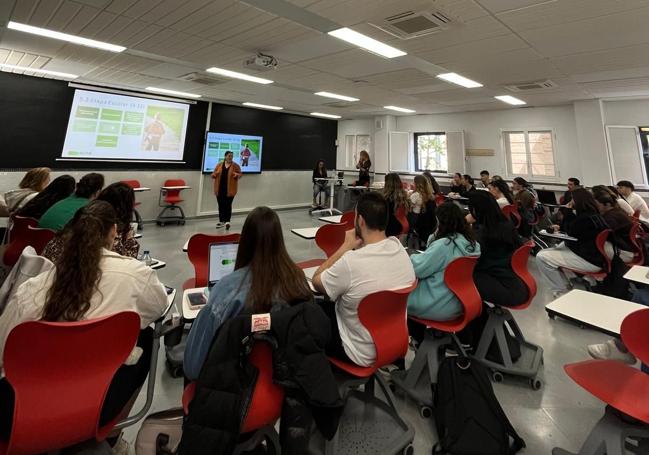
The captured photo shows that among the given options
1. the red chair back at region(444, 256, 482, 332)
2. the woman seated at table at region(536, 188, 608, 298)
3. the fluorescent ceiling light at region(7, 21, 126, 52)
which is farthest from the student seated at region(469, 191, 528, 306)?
the fluorescent ceiling light at region(7, 21, 126, 52)

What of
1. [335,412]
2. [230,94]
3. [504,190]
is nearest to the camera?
[335,412]

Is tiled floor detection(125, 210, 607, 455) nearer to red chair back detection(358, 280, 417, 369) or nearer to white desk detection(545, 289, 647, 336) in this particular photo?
red chair back detection(358, 280, 417, 369)

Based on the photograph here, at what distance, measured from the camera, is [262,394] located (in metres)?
1.21

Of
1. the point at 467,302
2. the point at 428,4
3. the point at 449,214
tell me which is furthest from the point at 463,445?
the point at 428,4

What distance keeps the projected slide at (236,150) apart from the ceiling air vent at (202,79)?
209cm

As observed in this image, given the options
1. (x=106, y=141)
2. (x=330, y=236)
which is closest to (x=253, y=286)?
(x=330, y=236)

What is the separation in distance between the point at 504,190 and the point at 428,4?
3.52m

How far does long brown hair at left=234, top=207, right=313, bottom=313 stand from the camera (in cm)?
125

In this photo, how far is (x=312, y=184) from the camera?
10477 mm

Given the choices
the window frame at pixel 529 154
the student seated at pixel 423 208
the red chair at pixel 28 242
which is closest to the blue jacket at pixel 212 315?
the red chair at pixel 28 242

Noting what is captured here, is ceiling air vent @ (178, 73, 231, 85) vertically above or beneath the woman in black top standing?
above

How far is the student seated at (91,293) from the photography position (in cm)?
119

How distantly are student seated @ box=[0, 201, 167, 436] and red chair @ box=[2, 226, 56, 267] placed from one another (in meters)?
1.60

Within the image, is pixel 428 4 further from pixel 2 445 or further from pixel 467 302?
pixel 2 445
